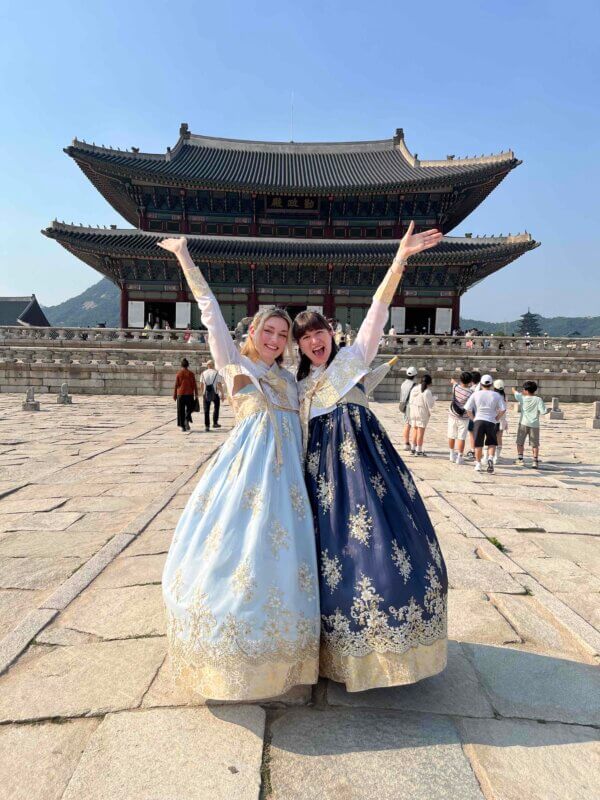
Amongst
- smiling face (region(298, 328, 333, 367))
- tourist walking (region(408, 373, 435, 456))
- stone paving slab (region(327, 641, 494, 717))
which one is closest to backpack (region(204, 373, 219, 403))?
tourist walking (region(408, 373, 435, 456))

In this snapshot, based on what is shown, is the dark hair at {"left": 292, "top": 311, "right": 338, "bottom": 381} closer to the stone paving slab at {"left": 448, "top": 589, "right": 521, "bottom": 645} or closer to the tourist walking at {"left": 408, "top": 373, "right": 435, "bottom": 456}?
the stone paving slab at {"left": 448, "top": 589, "right": 521, "bottom": 645}

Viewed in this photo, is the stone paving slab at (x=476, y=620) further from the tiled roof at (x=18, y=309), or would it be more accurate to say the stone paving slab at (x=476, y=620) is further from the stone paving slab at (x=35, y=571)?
the tiled roof at (x=18, y=309)

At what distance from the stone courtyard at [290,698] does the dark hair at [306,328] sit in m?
1.44

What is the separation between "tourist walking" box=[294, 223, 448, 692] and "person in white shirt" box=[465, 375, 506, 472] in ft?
17.3

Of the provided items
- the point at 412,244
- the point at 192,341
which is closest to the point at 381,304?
the point at 412,244

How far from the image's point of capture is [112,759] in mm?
1813

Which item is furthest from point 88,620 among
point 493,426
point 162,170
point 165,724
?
point 162,170

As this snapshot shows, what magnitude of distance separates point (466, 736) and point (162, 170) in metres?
26.2

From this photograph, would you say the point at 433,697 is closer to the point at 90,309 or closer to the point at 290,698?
the point at 290,698

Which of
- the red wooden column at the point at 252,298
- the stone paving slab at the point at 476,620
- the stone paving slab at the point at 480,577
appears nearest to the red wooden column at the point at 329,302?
the red wooden column at the point at 252,298

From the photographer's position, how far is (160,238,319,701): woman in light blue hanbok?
197 cm

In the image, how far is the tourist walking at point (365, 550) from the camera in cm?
202

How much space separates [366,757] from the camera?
1833 millimetres

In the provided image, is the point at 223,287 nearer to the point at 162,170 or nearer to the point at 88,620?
the point at 162,170
